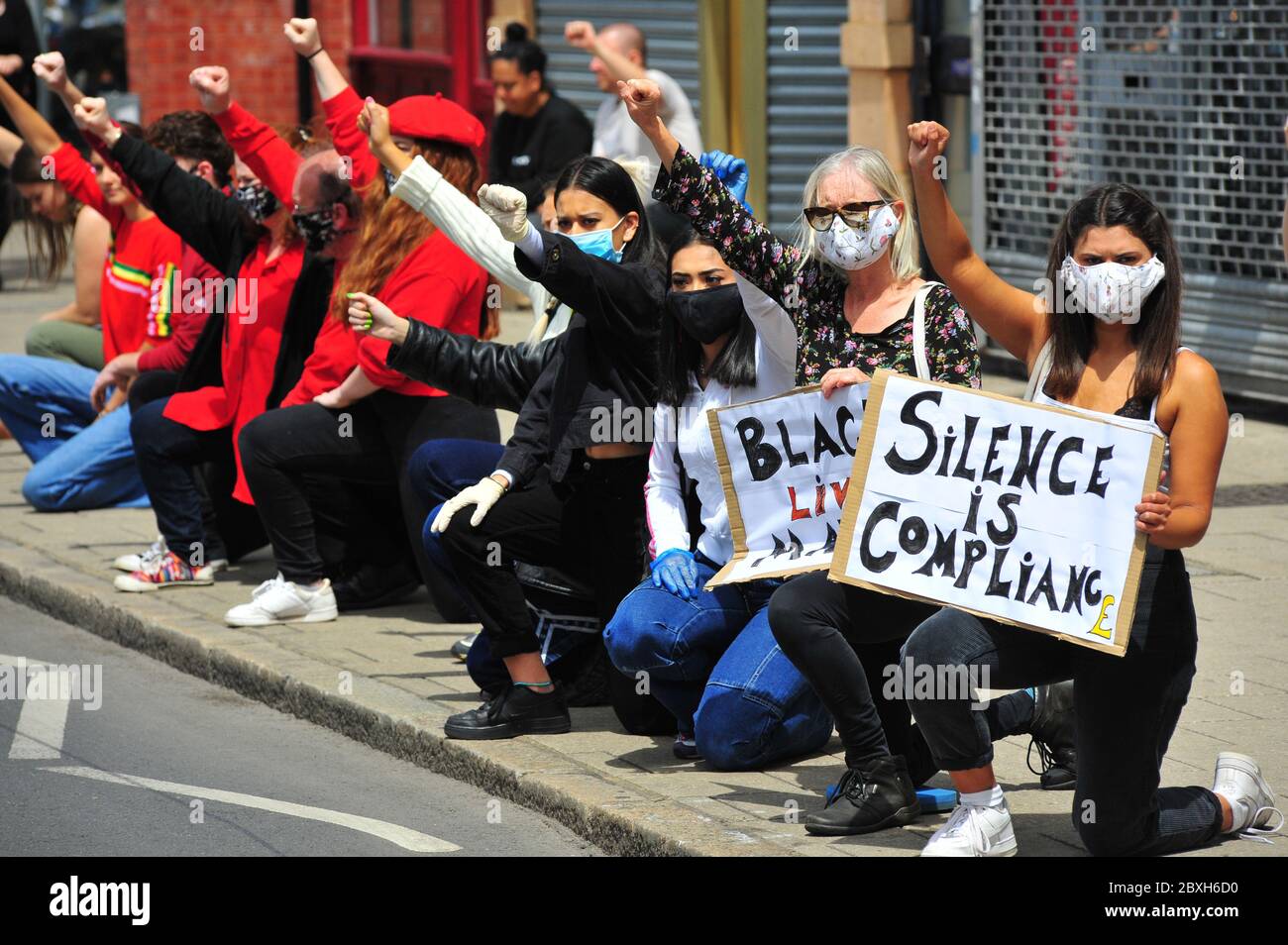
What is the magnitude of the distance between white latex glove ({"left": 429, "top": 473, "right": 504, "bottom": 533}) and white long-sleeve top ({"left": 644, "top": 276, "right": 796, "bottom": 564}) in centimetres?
47

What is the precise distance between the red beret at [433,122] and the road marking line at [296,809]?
242cm

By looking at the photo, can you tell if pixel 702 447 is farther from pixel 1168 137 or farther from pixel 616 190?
pixel 1168 137

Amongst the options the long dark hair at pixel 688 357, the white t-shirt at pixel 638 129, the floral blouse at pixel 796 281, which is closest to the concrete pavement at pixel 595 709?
the long dark hair at pixel 688 357

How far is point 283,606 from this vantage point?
7371 mm

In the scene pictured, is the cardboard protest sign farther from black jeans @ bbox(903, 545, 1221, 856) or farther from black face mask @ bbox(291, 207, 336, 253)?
black face mask @ bbox(291, 207, 336, 253)

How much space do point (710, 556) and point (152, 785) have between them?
5.84 feet

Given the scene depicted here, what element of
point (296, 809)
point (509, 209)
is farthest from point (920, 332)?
point (296, 809)

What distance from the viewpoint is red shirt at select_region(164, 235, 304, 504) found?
7.79m

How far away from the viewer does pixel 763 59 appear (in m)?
13.4

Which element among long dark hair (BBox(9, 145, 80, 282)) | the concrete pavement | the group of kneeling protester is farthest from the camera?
long dark hair (BBox(9, 145, 80, 282))

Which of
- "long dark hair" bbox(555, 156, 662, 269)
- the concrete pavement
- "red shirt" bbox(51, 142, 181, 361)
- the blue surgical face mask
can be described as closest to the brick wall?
"red shirt" bbox(51, 142, 181, 361)

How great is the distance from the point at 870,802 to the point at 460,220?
2.56 m

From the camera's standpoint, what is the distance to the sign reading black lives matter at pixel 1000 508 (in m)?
4.39

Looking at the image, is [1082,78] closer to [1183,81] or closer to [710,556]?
[1183,81]
